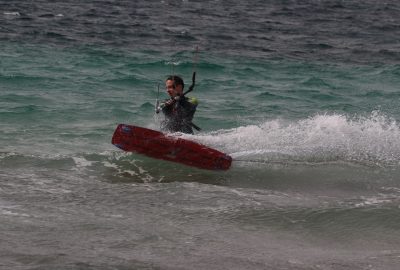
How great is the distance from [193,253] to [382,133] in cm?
797

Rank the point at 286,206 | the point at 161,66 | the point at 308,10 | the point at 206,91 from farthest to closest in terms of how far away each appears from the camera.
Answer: the point at 308,10
the point at 161,66
the point at 206,91
the point at 286,206

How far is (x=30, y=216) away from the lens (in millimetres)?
9977

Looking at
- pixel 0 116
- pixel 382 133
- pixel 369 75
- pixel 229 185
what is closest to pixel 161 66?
pixel 369 75

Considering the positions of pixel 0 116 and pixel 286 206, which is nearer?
pixel 286 206

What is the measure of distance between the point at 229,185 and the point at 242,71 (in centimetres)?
1557

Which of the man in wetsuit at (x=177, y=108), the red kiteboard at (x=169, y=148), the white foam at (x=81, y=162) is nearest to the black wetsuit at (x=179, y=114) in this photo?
the man in wetsuit at (x=177, y=108)

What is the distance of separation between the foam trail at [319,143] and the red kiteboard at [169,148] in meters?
0.96

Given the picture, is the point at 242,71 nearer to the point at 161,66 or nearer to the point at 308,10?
the point at 161,66

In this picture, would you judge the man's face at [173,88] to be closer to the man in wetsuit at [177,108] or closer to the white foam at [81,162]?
the man in wetsuit at [177,108]

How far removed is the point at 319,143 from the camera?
1512cm

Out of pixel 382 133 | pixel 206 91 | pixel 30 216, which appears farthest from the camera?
pixel 206 91

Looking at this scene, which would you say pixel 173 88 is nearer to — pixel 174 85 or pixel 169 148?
pixel 174 85

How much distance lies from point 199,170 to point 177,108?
1.32 meters

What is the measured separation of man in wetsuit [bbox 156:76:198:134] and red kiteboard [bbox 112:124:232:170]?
0.59m
